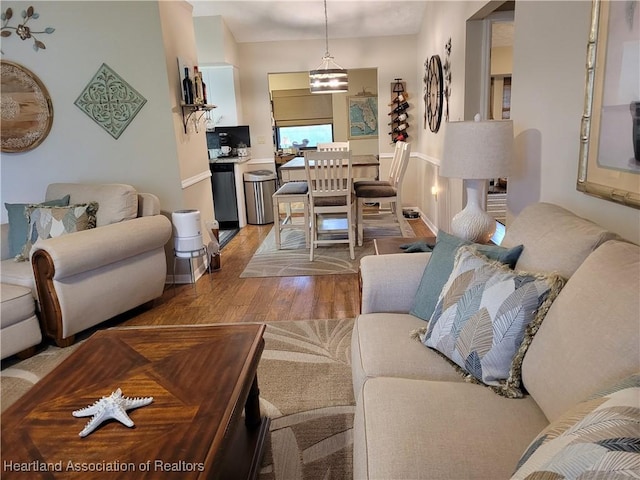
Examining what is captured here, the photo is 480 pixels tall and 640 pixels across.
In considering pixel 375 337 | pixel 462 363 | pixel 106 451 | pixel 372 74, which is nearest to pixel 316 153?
pixel 375 337

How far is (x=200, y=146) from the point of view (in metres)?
4.29

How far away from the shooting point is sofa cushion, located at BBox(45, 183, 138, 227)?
10.2ft

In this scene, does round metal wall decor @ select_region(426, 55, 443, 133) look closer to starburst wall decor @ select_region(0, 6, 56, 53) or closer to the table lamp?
the table lamp

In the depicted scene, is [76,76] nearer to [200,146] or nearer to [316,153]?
[200,146]

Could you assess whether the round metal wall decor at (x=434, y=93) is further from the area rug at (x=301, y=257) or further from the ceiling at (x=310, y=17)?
the area rug at (x=301, y=257)

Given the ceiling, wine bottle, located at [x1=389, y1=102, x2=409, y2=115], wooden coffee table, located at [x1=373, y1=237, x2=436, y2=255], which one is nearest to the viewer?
wooden coffee table, located at [x1=373, y1=237, x2=436, y2=255]

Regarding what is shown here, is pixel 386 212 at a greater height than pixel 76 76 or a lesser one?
lesser

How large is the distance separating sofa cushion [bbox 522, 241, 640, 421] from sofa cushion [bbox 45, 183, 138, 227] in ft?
9.13

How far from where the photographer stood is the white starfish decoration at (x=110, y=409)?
1226mm

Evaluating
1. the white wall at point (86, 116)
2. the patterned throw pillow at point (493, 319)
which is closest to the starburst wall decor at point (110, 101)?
the white wall at point (86, 116)

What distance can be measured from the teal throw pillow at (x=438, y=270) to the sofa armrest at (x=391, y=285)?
0.06 meters

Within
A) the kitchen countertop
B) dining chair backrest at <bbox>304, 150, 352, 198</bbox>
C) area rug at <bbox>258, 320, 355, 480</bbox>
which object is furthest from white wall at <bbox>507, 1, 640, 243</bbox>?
the kitchen countertop

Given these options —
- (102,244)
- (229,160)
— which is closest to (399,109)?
(229,160)

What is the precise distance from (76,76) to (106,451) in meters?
3.28
